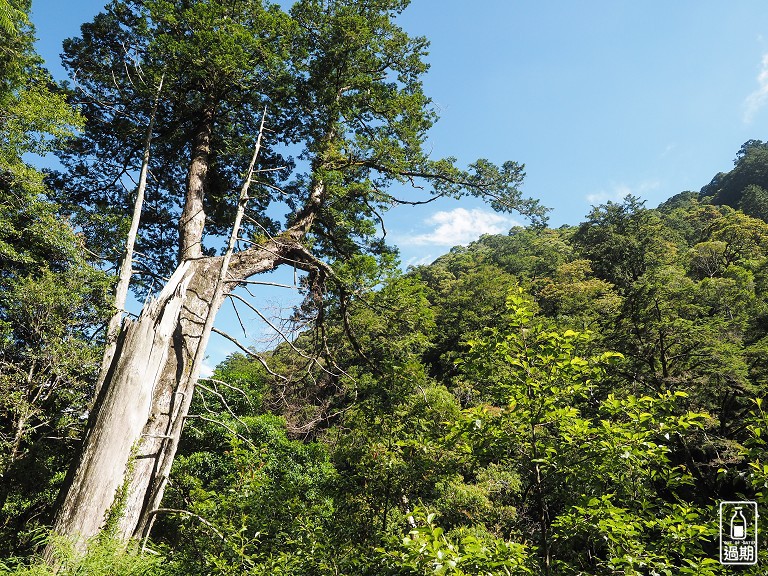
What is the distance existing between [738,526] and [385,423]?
324cm

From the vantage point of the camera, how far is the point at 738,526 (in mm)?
2365

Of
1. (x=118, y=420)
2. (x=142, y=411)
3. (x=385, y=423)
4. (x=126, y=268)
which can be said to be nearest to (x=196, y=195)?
(x=126, y=268)

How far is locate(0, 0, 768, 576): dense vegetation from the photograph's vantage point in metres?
2.52

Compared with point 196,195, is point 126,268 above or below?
below

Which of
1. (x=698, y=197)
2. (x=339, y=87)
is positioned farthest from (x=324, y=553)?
(x=698, y=197)

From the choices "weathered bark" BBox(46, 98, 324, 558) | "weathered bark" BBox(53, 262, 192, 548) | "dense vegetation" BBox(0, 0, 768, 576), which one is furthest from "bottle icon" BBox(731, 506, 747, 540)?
"weathered bark" BBox(53, 262, 192, 548)

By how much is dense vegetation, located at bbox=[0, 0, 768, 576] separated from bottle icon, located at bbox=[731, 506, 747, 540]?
0.13 metres

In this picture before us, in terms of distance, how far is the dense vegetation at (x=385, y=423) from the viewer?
2520 mm

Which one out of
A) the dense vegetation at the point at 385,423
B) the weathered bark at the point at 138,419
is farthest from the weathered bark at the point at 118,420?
the dense vegetation at the point at 385,423

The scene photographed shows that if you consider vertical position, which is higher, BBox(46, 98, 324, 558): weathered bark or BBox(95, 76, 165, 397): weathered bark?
BBox(95, 76, 165, 397): weathered bark

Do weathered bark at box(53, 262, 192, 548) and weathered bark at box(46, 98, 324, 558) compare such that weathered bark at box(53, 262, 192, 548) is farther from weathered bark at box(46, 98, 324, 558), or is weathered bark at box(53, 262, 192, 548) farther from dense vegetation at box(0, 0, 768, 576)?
dense vegetation at box(0, 0, 768, 576)

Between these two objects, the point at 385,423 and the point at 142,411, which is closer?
the point at 142,411

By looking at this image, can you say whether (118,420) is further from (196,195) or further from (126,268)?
(126,268)

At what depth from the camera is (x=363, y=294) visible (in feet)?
20.6
